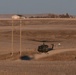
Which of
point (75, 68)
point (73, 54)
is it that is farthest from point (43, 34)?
point (75, 68)

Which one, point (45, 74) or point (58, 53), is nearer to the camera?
point (45, 74)

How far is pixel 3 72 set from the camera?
39.9ft

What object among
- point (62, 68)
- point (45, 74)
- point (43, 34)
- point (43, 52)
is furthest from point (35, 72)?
point (43, 34)

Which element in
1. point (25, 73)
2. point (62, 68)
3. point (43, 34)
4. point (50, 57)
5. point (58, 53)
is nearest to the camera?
point (25, 73)

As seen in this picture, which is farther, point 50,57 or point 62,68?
point 50,57

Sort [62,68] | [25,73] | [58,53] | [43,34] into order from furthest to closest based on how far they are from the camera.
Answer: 1. [43,34]
2. [58,53]
3. [62,68]
4. [25,73]

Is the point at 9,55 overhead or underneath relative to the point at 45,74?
underneath

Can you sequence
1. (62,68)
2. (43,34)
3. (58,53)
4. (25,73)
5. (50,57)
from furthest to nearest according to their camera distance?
(43,34) < (58,53) < (50,57) < (62,68) < (25,73)

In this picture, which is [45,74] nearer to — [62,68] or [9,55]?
[62,68]

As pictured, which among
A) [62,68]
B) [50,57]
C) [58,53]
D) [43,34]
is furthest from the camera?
[43,34]

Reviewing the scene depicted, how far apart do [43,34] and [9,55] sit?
78.1 feet

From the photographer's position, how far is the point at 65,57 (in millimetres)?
23484

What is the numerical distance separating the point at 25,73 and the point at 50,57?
10799 mm

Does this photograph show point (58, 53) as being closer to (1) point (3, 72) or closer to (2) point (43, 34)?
(1) point (3, 72)
